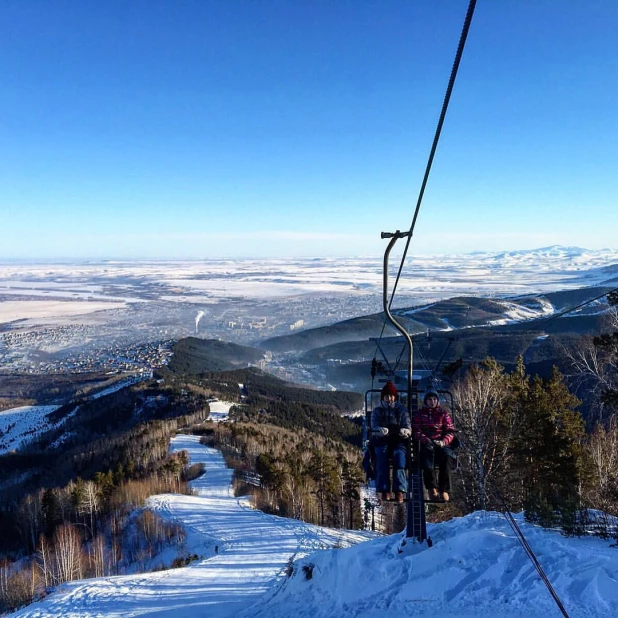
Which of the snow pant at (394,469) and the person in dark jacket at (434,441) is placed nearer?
the snow pant at (394,469)

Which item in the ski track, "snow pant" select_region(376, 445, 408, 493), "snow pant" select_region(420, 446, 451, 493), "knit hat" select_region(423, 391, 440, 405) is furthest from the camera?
the ski track

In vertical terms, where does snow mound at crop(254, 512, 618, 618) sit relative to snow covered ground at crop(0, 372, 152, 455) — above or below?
above

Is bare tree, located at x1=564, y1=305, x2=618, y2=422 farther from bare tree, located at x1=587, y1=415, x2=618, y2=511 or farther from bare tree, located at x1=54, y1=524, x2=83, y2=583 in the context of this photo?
bare tree, located at x1=54, y1=524, x2=83, y2=583

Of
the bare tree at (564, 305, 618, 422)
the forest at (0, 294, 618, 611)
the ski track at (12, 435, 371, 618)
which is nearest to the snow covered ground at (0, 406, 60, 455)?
the forest at (0, 294, 618, 611)

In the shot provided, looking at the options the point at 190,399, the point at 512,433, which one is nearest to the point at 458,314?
the point at 190,399

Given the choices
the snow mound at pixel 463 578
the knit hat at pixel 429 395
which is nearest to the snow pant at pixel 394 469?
the knit hat at pixel 429 395

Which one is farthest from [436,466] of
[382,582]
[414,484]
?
[382,582]

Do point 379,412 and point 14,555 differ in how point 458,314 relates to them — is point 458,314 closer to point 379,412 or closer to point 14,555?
point 14,555

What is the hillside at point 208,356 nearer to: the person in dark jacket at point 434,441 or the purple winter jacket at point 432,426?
the person in dark jacket at point 434,441

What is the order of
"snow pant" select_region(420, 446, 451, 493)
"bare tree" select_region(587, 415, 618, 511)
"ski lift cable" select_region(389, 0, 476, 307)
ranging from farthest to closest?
1. "bare tree" select_region(587, 415, 618, 511)
2. "snow pant" select_region(420, 446, 451, 493)
3. "ski lift cable" select_region(389, 0, 476, 307)

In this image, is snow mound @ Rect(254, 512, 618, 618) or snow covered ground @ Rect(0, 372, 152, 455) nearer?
snow mound @ Rect(254, 512, 618, 618)
